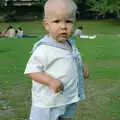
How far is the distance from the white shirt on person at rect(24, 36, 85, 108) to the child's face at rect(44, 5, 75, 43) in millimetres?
91

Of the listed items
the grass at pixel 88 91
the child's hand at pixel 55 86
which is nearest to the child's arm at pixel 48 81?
the child's hand at pixel 55 86

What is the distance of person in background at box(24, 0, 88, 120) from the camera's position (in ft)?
13.6

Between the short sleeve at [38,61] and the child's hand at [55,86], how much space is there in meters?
0.18

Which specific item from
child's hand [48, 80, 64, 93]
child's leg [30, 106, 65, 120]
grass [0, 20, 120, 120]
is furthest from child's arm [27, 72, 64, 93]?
grass [0, 20, 120, 120]

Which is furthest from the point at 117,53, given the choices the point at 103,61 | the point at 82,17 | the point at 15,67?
the point at 82,17

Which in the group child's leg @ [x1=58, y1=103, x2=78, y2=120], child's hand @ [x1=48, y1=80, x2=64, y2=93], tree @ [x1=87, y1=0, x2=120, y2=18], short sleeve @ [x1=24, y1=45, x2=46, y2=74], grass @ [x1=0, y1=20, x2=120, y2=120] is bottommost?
tree @ [x1=87, y1=0, x2=120, y2=18]

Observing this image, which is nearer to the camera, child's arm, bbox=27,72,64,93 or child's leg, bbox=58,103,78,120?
child's arm, bbox=27,72,64,93

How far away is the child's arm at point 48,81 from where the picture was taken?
4.00 m

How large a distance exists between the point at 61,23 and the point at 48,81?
1.65 ft

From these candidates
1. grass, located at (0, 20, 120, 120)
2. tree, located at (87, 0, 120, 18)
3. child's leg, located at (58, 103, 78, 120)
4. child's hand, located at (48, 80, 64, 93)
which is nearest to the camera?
child's hand, located at (48, 80, 64, 93)

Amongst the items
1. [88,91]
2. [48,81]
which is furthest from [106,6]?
[48,81]

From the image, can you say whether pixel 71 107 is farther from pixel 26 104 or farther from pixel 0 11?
pixel 0 11

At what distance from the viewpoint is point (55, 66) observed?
13.7 ft

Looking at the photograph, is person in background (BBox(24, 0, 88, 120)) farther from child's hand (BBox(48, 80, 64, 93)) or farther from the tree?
the tree
